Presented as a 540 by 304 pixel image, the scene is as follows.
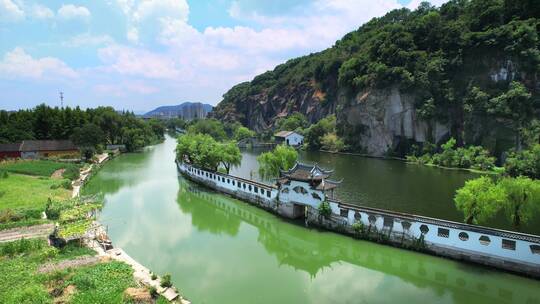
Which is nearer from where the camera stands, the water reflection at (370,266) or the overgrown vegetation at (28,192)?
the water reflection at (370,266)

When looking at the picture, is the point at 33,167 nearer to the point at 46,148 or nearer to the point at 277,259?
the point at 46,148

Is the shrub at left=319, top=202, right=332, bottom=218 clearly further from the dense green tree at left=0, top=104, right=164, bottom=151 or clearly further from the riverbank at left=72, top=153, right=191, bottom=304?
the dense green tree at left=0, top=104, right=164, bottom=151

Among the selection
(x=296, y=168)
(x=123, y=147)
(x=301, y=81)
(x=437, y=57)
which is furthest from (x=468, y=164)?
(x=301, y=81)

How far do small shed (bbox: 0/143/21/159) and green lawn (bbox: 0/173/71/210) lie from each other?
19367 mm

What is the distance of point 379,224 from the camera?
70.9 feet

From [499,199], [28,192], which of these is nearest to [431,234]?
[499,199]

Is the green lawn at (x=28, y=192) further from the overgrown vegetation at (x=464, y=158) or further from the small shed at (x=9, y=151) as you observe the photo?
the overgrown vegetation at (x=464, y=158)

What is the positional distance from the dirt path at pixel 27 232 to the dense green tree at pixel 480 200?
23.8 metres

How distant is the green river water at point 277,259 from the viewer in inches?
656

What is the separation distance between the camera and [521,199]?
20297 mm

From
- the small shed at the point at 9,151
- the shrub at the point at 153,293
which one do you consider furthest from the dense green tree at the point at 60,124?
the shrub at the point at 153,293

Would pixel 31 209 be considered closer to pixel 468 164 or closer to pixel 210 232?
pixel 210 232

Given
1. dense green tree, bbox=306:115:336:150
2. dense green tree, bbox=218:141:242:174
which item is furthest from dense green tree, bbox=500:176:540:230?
dense green tree, bbox=306:115:336:150

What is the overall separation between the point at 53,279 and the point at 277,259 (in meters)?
11.2
